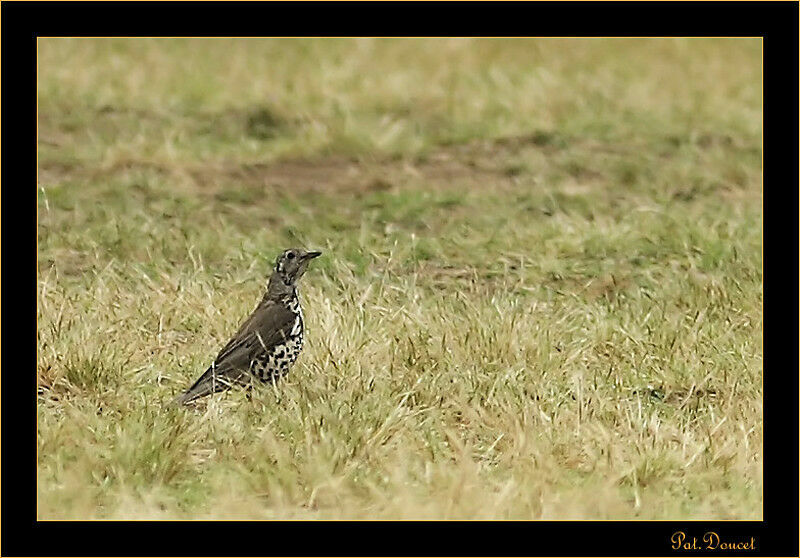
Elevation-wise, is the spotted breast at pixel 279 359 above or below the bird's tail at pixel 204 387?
above

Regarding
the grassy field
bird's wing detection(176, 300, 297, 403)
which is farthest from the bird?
the grassy field

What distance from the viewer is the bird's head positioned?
8.23 meters

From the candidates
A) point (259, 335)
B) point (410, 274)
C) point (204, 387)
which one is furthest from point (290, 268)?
point (410, 274)

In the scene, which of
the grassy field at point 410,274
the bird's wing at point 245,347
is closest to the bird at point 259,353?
the bird's wing at point 245,347

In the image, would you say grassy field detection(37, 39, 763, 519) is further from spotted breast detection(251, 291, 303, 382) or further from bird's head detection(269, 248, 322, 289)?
bird's head detection(269, 248, 322, 289)

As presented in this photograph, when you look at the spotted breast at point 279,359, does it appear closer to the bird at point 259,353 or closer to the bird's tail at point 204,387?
the bird at point 259,353

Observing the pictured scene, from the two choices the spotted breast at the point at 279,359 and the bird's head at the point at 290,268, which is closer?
the spotted breast at the point at 279,359

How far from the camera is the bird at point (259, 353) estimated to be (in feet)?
25.4

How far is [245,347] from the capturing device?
7.93m

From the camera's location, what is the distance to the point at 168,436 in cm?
705

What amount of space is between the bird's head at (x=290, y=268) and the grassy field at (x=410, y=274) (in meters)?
0.35

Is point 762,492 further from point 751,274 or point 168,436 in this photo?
point 751,274

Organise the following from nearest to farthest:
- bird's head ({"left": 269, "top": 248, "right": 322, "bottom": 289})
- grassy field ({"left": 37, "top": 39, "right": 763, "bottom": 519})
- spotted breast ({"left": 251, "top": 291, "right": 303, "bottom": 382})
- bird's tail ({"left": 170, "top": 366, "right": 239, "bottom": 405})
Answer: grassy field ({"left": 37, "top": 39, "right": 763, "bottom": 519})
bird's tail ({"left": 170, "top": 366, "right": 239, "bottom": 405})
spotted breast ({"left": 251, "top": 291, "right": 303, "bottom": 382})
bird's head ({"left": 269, "top": 248, "right": 322, "bottom": 289})

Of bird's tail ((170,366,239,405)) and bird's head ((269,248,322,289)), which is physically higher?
bird's head ((269,248,322,289))
